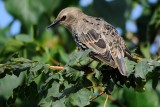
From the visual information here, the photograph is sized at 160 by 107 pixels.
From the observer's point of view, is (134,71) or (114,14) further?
(114,14)

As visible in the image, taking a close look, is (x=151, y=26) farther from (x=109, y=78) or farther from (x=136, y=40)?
(x=109, y=78)

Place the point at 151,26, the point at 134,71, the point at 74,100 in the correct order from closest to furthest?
the point at 74,100 → the point at 134,71 → the point at 151,26

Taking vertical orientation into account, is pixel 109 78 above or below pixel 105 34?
below

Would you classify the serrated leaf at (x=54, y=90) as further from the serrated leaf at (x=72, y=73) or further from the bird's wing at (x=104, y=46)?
the bird's wing at (x=104, y=46)

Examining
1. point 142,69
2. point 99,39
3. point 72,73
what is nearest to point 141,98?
point 99,39

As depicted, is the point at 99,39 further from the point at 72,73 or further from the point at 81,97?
the point at 81,97

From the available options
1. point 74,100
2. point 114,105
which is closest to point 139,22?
point 114,105

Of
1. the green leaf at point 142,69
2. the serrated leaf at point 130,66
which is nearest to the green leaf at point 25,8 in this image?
the serrated leaf at point 130,66
